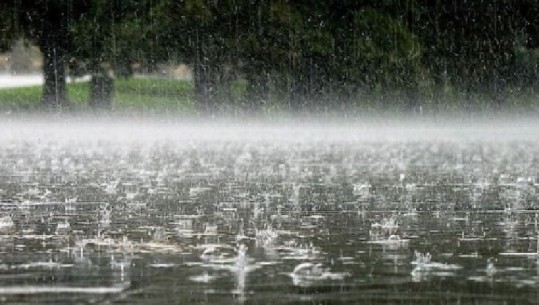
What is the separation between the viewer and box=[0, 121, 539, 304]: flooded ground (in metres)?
6.46

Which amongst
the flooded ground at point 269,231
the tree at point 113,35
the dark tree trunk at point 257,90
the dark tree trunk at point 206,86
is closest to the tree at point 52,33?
the tree at point 113,35

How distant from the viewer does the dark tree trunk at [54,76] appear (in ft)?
144

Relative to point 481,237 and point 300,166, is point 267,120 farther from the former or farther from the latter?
point 481,237

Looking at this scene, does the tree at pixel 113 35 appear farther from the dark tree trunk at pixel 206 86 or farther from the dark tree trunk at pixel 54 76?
the dark tree trunk at pixel 206 86

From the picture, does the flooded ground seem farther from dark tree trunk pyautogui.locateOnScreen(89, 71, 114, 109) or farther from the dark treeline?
dark tree trunk pyautogui.locateOnScreen(89, 71, 114, 109)

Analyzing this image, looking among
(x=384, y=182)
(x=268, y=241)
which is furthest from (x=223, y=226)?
(x=384, y=182)

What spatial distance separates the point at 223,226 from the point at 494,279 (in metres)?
3.27

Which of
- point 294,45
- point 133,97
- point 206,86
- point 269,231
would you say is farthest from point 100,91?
point 269,231

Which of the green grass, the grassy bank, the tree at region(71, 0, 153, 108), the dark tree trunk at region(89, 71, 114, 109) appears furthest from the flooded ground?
the green grass

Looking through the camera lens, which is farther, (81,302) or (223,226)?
(223,226)

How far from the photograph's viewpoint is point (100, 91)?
45781 mm

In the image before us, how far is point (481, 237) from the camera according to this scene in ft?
29.4

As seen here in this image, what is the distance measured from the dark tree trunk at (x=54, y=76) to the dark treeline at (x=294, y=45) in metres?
0.05

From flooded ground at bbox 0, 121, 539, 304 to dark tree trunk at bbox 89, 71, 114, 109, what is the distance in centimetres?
2462
